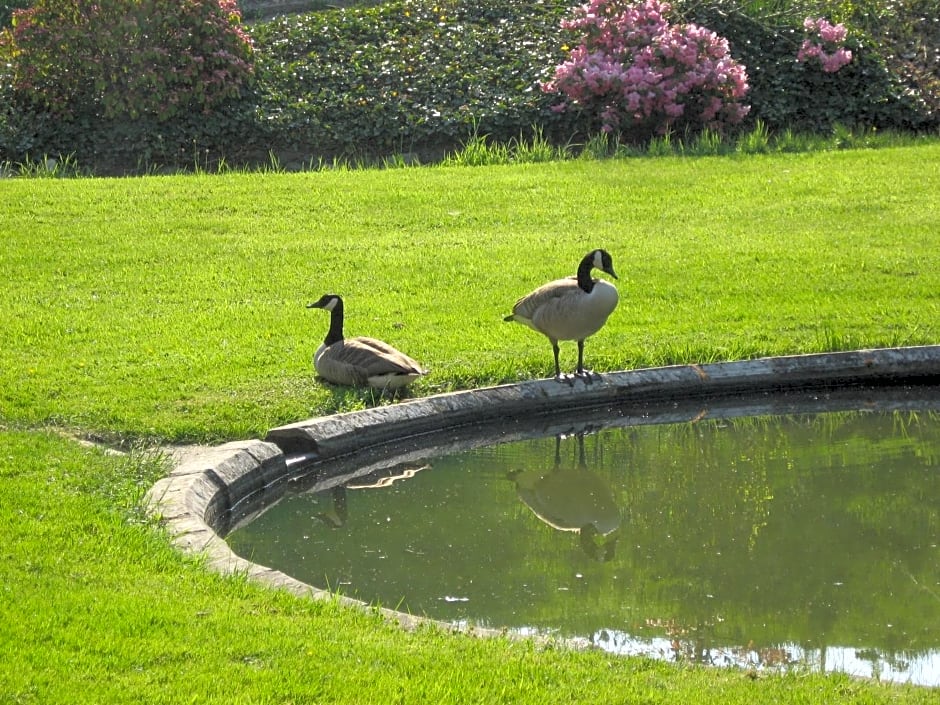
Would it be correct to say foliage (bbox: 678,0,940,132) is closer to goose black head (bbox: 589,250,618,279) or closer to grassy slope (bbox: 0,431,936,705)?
goose black head (bbox: 589,250,618,279)

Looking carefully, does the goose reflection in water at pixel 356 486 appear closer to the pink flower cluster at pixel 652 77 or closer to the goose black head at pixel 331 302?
the goose black head at pixel 331 302

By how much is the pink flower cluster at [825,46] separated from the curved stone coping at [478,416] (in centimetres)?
894

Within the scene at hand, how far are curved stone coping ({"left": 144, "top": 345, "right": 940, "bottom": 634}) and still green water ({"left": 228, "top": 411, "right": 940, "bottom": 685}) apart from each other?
20cm

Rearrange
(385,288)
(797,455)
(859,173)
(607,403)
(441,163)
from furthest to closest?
(441,163) < (859,173) < (385,288) < (607,403) < (797,455)

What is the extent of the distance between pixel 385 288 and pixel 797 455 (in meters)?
4.37

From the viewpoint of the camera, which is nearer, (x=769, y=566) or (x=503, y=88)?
(x=769, y=566)

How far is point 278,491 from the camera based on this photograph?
27.6 ft

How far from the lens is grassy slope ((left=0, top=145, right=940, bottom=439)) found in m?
9.84

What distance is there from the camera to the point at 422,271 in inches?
496

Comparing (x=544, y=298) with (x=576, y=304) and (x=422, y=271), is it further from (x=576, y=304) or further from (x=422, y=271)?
A: (x=422, y=271)

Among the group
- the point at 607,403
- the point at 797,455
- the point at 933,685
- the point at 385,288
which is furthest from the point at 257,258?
the point at 933,685

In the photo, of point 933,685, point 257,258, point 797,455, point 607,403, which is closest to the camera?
point 933,685

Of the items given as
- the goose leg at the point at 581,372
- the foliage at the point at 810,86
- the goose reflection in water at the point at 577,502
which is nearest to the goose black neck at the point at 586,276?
the goose leg at the point at 581,372

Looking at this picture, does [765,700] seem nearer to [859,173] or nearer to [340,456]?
[340,456]
